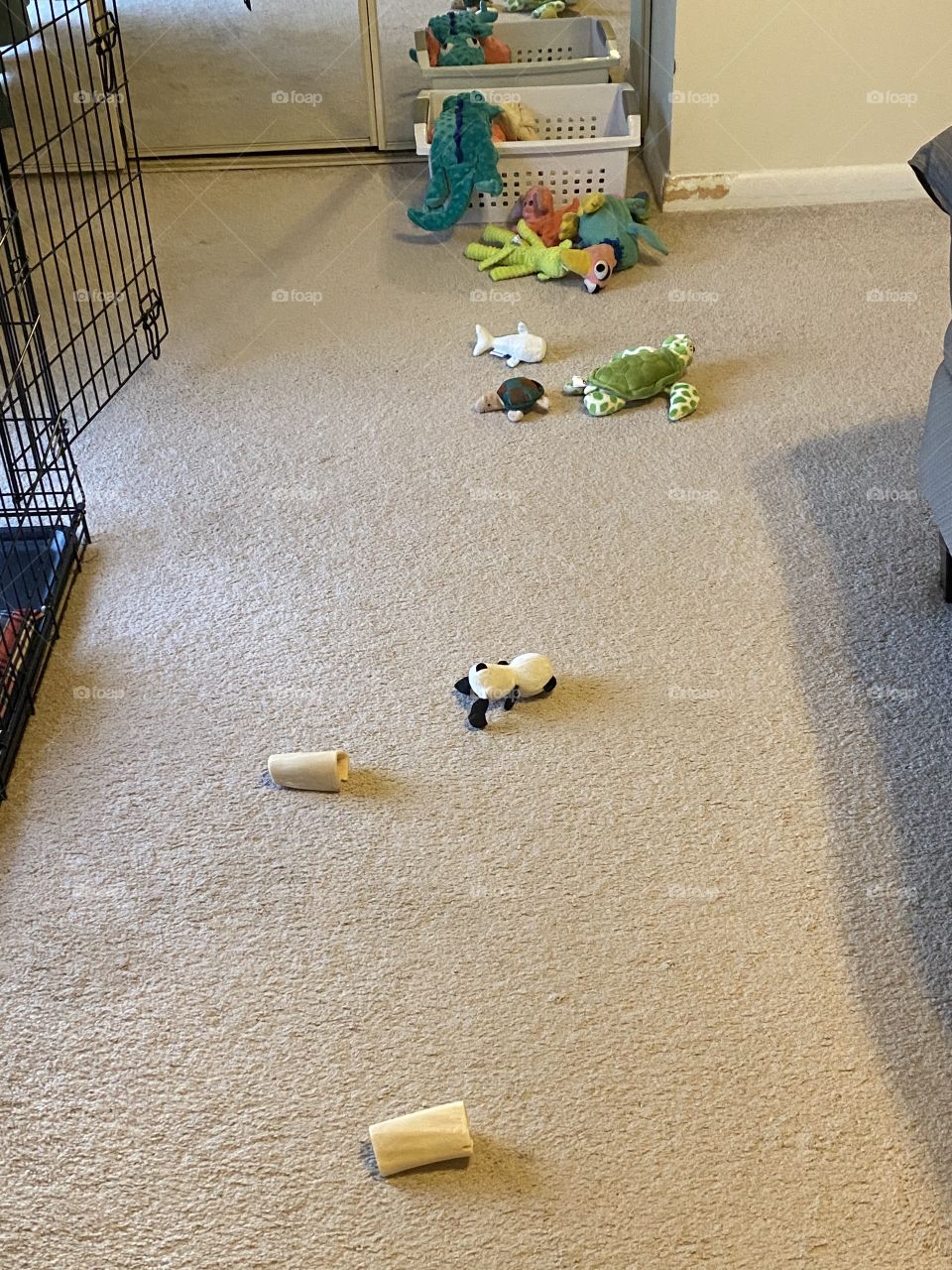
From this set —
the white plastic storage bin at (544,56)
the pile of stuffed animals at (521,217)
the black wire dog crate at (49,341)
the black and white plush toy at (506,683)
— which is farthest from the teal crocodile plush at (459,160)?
the black and white plush toy at (506,683)

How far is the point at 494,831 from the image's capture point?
5.33 ft

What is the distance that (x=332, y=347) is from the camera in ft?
8.92

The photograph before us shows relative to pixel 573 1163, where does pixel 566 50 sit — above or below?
above

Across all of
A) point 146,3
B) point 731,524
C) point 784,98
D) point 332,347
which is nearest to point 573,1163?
point 731,524

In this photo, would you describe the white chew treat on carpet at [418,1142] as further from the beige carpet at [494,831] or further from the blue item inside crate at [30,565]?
the blue item inside crate at [30,565]

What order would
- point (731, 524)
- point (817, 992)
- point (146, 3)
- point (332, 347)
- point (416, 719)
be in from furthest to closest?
point (146, 3) → point (332, 347) → point (731, 524) → point (416, 719) → point (817, 992)

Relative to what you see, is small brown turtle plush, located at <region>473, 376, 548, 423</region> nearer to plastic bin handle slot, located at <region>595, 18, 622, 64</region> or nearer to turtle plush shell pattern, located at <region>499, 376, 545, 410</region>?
turtle plush shell pattern, located at <region>499, 376, 545, 410</region>

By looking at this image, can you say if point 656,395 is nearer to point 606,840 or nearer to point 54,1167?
point 606,840

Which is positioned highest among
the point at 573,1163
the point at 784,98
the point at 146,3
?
the point at 146,3

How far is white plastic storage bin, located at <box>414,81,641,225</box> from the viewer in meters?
3.02

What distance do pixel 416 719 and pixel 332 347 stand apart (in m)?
1.17

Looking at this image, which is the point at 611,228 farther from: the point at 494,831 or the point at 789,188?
the point at 494,831

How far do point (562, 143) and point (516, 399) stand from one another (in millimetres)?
879

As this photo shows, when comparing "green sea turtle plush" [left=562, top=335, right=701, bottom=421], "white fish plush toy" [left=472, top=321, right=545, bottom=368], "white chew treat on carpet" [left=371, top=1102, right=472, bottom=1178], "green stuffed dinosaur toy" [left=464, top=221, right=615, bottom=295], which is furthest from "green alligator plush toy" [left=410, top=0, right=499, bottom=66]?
"white chew treat on carpet" [left=371, top=1102, right=472, bottom=1178]
